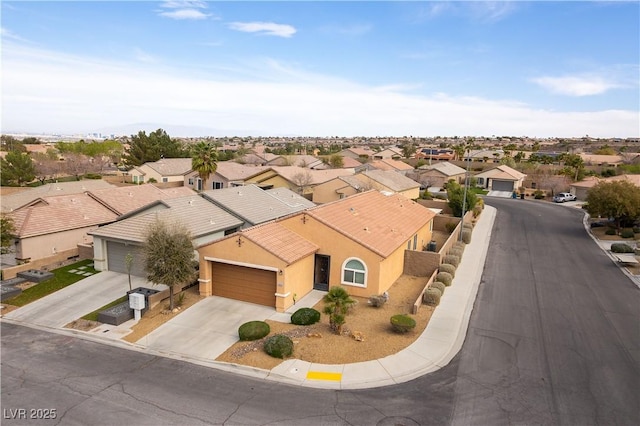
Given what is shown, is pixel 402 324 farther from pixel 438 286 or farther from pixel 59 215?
pixel 59 215

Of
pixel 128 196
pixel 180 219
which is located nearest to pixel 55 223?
pixel 128 196

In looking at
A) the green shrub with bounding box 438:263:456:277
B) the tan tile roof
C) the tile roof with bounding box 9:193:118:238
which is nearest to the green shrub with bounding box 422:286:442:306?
the green shrub with bounding box 438:263:456:277

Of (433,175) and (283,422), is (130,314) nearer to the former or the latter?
(283,422)

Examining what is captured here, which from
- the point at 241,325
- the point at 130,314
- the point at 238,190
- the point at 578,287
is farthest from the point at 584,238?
the point at 130,314

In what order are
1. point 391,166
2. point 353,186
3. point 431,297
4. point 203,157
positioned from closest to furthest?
1. point 431,297
2. point 203,157
3. point 353,186
4. point 391,166

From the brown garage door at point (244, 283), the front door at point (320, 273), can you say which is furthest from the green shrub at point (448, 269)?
the brown garage door at point (244, 283)

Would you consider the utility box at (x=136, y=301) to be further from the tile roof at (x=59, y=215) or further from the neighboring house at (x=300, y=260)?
the tile roof at (x=59, y=215)
